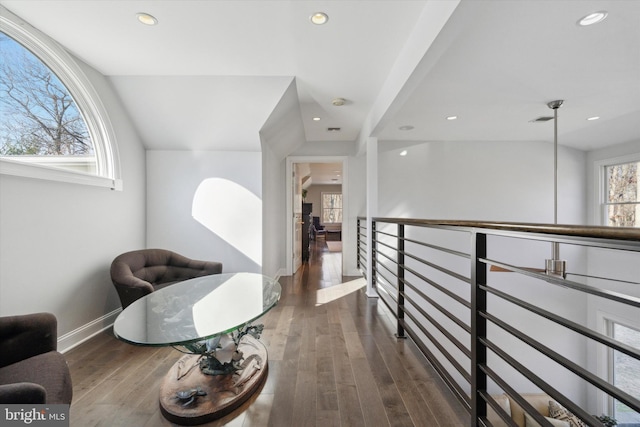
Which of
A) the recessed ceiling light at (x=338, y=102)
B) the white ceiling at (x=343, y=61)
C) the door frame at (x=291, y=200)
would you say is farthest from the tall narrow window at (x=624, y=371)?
the recessed ceiling light at (x=338, y=102)

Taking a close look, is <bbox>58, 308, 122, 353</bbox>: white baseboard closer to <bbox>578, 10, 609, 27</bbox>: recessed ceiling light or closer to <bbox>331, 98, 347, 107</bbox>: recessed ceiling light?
<bbox>331, 98, 347, 107</bbox>: recessed ceiling light

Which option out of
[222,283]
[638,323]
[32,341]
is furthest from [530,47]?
[638,323]

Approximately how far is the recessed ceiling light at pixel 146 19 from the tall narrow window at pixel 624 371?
6.59 meters

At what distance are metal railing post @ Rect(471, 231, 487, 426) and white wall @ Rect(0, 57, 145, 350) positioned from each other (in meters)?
2.74

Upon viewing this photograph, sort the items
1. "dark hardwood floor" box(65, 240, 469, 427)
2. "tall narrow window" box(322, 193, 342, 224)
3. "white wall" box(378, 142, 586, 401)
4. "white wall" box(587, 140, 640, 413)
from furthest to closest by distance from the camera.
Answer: "tall narrow window" box(322, 193, 342, 224), "white wall" box(378, 142, 586, 401), "white wall" box(587, 140, 640, 413), "dark hardwood floor" box(65, 240, 469, 427)

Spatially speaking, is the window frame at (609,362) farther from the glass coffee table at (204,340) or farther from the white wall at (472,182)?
the glass coffee table at (204,340)

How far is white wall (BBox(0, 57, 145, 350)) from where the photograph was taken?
1.95 meters

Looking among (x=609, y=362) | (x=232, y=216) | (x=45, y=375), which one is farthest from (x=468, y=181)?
(x=45, y=375)

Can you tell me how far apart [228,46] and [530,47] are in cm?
223

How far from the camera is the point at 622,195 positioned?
14.6 ft

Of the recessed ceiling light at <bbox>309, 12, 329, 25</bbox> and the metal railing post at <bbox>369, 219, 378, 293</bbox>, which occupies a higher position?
the recessed ceiling light at <bbox>309, 12, 329, 25</bbox>

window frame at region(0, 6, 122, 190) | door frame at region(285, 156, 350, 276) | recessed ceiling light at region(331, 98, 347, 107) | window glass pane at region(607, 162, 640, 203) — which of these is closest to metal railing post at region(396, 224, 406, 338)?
recessed ceiling light at region(331, 98, 347, 107)

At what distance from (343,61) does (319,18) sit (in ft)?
1.87

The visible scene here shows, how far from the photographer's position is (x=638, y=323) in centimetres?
398
